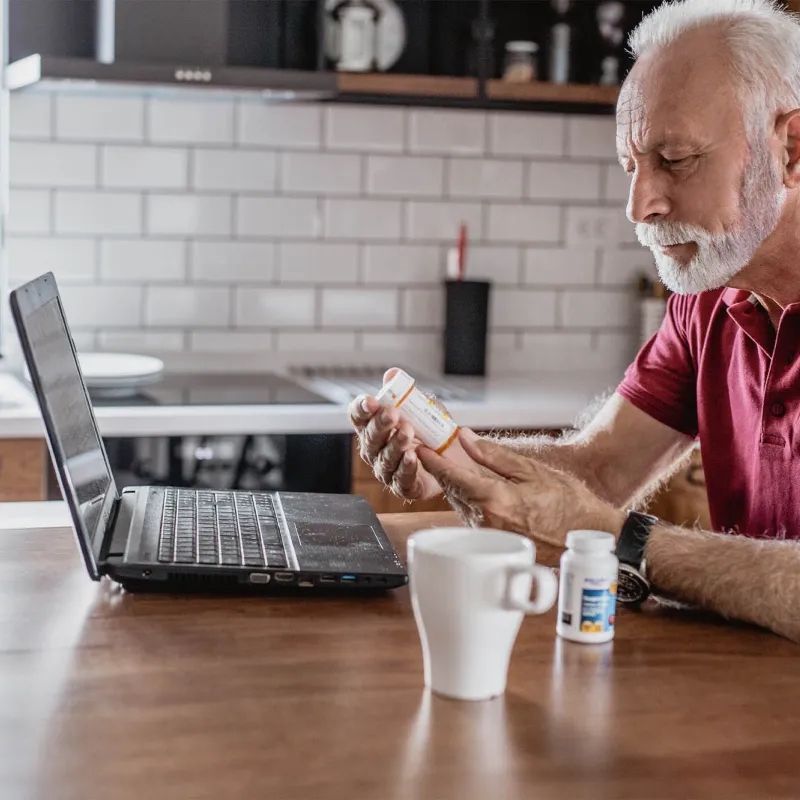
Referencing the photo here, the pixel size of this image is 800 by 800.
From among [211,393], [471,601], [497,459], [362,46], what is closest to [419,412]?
[497,459]

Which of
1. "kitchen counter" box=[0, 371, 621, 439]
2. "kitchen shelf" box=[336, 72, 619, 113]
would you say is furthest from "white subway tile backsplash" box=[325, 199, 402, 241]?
"kitchen counter" box=[0, 371, 621, 439]

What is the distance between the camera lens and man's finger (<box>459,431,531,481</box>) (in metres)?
1.53

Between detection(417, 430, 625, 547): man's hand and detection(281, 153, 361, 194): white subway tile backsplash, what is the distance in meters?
1.78

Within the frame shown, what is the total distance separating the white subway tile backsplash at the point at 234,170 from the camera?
3084 millimetres

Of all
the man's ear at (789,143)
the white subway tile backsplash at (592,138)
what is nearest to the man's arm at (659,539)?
the man's ear at (789,143)

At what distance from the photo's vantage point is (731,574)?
4.31 feet

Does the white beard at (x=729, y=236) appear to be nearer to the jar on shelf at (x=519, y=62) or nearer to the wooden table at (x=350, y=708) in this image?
the wooden table at (x=350, y=708)

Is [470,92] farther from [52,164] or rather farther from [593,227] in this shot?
[52,164]

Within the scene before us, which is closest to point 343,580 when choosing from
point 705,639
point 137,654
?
point 137,654

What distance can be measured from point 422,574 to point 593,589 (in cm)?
23

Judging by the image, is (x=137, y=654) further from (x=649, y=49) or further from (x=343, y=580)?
(x=649, y=49)

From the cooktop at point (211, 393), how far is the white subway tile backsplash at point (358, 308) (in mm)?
294

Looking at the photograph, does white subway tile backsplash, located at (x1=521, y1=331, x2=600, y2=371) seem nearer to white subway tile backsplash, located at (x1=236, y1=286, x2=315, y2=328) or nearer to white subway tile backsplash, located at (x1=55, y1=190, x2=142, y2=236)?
white subway tile backsplash, located at (x1=236, y1=286, x2=315, y2=328)

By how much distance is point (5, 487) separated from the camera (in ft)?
7.91
